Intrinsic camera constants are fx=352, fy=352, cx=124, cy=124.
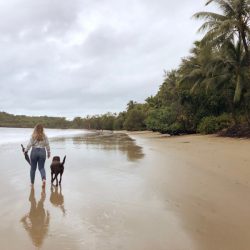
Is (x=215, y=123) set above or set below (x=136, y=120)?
below

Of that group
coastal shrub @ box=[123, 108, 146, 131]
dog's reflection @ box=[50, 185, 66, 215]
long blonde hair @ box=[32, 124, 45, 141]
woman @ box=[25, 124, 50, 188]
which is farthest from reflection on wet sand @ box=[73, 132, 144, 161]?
coastal shrub @ box=[123, 108, 146, 131]

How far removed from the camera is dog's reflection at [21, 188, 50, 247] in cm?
491

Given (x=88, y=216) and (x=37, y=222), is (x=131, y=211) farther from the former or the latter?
(x=37, y=222)

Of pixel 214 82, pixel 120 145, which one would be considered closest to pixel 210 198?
pixel 120 145

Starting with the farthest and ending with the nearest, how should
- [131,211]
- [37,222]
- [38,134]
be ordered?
1. [38,134]
2. [131,211]
3. [37,222]

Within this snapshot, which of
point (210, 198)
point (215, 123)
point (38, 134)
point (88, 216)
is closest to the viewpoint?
point (88, 216)

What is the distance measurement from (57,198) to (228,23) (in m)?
21.0

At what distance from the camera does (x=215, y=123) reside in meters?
33.0

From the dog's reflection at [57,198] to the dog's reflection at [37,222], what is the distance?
0.86 feet

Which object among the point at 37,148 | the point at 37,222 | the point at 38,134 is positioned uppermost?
the point at 38,134

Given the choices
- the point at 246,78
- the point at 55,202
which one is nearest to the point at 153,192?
the point at 55,202

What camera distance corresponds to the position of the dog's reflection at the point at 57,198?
680 cm

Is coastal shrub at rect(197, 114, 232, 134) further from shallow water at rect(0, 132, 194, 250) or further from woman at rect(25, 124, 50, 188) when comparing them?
woman at rect(25, 124, 50, 188)

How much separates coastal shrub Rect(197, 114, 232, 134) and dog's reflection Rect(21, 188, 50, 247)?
27632 millimetres
